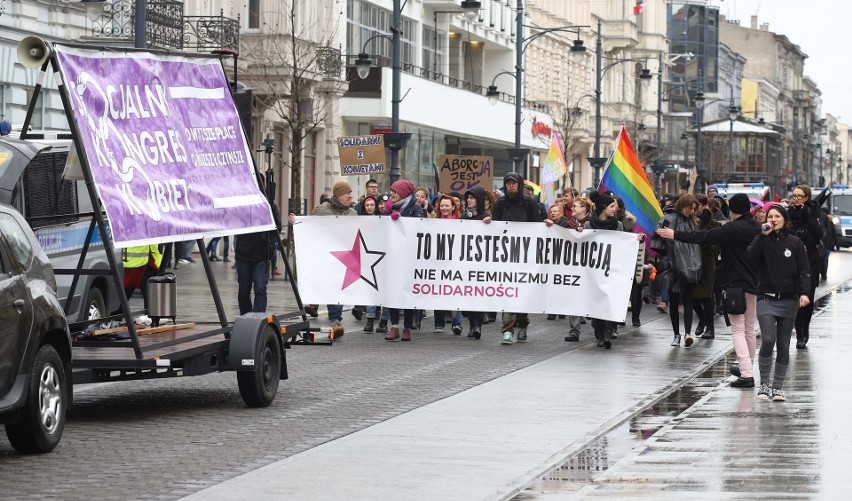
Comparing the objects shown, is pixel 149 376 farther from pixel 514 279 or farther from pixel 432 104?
pixel 432 104

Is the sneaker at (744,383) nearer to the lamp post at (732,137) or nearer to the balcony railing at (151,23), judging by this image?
the balcony railing at (151,23)

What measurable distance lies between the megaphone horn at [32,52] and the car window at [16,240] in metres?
1.17

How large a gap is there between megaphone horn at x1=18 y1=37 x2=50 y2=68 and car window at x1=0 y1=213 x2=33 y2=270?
117 centimetres

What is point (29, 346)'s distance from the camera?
35.2 feet

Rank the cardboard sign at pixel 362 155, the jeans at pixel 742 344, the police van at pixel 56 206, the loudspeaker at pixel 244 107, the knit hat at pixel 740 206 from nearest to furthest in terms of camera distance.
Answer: the loudspeaker at pixel 244 107 → the jeans at pixel 742 344 → the knit hat at pixel 740 206 → the police van at pixel 56 206 → the cardboard sign at pixel 362 155

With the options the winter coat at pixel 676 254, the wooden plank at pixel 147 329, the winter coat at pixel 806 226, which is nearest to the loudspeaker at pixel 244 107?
the wooden plank at pixel 147 329

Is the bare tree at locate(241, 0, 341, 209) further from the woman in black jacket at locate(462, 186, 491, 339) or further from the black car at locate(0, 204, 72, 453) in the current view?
the black car at locate(0, 204, 72, 453)

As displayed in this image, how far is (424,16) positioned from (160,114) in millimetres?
43957

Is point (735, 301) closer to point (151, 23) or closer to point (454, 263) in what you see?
point (454, 263)

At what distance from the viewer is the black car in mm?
10500

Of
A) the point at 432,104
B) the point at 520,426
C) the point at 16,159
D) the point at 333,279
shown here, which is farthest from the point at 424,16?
the point at 520,426

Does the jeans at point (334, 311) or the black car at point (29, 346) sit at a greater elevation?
the black car at point (29, 346)

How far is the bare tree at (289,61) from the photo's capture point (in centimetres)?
4144

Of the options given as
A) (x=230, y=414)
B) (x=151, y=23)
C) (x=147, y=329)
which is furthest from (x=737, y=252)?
(x=151, y=23)
